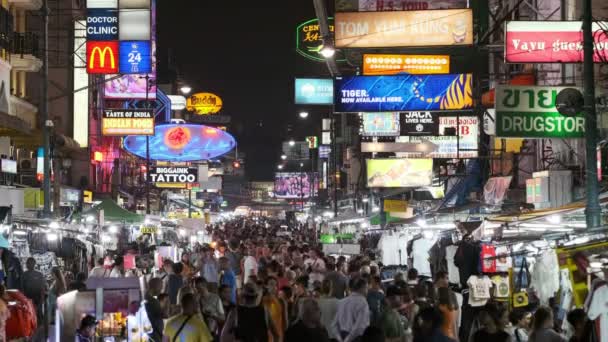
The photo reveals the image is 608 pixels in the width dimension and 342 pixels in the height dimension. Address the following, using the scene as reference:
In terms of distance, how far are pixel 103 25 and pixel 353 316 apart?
22297mm

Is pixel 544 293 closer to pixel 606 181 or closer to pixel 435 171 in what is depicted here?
pixel 606 181

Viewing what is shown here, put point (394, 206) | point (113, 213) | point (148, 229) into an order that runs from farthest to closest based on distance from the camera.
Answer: point (148, 229)
point (394, 206)
point (113, 213)

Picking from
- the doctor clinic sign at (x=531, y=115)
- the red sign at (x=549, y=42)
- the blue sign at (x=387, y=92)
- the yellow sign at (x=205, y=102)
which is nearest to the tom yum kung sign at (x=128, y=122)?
the blue sign at (x=387, y=92)

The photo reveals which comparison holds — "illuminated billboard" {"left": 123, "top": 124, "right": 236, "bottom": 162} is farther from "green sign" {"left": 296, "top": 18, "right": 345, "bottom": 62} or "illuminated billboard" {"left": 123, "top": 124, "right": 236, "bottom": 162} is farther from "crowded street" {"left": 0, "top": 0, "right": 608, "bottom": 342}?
"green sign" {"left": 296, "top": 18, "right": 345, "bottom": 62}

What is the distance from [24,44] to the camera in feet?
114

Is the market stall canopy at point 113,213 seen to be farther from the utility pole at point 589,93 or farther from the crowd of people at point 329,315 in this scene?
the utility pole at point 589,93

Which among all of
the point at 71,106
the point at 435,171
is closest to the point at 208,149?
the point at 71,106

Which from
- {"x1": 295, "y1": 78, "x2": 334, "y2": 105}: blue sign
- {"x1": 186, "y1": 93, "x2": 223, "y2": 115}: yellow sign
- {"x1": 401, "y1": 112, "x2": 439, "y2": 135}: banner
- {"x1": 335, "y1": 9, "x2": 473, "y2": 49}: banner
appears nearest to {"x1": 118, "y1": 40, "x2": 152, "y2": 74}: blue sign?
{"x1": 401, "y1": 112, "x2": 439, "y2": 135}: banner

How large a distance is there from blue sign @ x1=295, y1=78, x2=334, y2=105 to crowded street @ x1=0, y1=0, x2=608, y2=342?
82mm

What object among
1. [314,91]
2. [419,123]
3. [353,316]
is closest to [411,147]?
[419,123]

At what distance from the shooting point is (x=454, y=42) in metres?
26.4

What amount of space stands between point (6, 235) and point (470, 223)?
338 inches

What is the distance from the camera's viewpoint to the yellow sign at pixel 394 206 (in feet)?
105

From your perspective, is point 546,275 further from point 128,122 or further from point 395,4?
point 128,122
